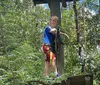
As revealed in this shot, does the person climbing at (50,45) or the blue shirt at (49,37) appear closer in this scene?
the person climbing at (50,45)

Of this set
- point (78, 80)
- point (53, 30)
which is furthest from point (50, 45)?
point (78, 80)

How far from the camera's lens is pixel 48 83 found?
4941 millimetres

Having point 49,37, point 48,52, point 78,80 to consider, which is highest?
point 49,37

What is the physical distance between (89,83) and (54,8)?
1.61 m

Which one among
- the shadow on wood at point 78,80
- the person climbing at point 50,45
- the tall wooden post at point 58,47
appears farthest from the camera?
the tall wooden post at point 58,47

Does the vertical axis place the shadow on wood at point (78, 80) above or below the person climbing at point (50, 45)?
below

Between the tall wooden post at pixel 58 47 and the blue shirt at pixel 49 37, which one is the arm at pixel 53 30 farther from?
the tall wooden post at pixel 58 47

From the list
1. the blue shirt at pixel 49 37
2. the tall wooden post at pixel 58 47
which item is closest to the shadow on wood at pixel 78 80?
the tall wooden post at pixel 58 47

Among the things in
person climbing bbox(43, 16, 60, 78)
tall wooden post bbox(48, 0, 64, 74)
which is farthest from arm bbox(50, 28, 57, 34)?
tall wooden post bbox(48, 0, 64, 74)

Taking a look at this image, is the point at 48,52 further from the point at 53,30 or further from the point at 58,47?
the point at 53,30

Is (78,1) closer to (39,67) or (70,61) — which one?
(70,61)

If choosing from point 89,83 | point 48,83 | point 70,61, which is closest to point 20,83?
point 48,83

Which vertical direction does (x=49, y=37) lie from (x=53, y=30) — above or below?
below

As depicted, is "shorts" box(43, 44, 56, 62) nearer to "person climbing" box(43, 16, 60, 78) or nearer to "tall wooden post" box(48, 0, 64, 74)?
"person climbing" box(43, 16, 60, 78)
